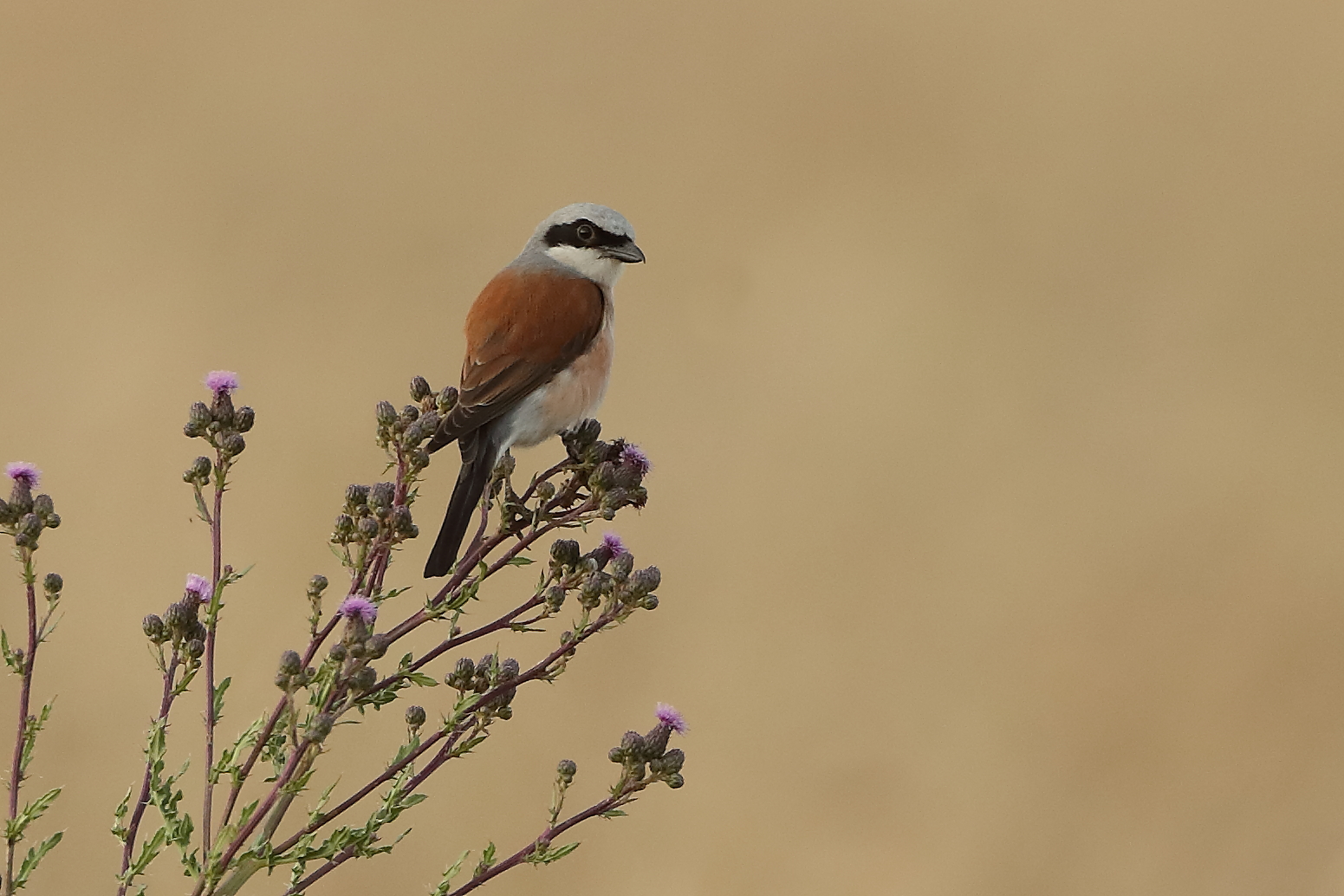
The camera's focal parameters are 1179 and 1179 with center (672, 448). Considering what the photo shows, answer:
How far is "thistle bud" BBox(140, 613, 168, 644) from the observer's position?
212 cm

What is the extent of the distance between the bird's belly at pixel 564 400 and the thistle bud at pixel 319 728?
57.7 inches

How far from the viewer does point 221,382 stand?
7.58ft

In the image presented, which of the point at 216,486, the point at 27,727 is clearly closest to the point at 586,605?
the point at 216,486

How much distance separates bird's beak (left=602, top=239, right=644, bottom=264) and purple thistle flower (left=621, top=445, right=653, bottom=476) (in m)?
1.20

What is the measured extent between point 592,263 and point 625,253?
127 millimetres

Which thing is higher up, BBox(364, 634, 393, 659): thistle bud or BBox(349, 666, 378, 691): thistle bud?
BBox(364, 634, 393, 659): thistle bud

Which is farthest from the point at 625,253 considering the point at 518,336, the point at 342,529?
the point at 342,529

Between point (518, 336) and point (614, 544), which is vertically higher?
point (518, 336)

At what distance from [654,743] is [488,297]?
1691mm

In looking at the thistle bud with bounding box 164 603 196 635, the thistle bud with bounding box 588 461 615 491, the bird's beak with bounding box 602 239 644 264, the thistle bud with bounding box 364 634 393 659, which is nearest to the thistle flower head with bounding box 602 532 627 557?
the thistle bud with bounding box 588 461 615 491

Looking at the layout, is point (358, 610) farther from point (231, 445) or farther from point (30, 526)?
point (30, 526)

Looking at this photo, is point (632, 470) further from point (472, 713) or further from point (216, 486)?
point (216, 486)

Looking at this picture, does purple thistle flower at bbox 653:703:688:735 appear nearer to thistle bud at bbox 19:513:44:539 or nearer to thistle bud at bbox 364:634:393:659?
thistle bud at bbox 364:634:393:659

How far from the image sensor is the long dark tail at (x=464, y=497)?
2646 millimetres
